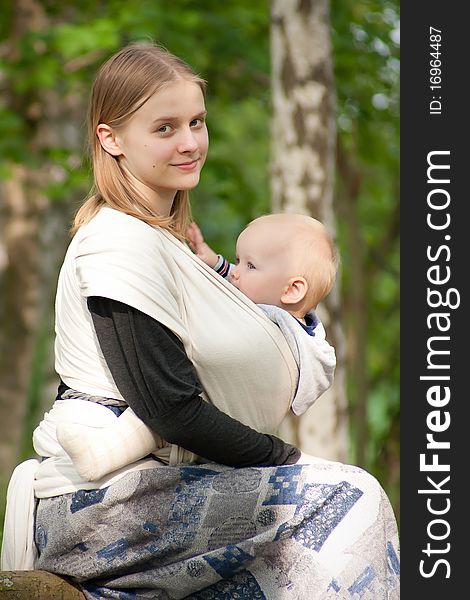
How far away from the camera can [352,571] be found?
2.72 meters

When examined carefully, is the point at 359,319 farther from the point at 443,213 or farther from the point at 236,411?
the point at 236,411

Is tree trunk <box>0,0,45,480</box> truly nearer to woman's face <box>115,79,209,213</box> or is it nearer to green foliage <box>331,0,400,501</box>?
green foliage <box>331,0,400,501</box>

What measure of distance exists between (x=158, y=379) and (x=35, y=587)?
63 cm

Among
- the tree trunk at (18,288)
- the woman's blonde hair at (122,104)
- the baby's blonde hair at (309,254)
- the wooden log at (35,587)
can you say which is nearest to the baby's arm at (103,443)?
the wooden log at (35,587)

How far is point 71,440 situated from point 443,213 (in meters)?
1.88

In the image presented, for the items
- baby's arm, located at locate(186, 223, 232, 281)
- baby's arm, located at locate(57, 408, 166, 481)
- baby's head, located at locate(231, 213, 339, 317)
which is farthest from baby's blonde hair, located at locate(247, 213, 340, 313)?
baby's arm, located at locate(57, 408, 166, 481)

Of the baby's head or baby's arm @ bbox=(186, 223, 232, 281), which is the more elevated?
baby's arm @ bbox=(186, 223, 232, 281)

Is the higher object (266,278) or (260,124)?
(260,124)

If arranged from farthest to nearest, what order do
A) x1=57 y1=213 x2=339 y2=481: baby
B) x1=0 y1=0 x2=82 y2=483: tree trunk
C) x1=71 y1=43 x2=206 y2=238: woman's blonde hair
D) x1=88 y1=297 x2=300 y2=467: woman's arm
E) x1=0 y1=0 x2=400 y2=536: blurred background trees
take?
x1=0 y1=0 x2=82 y2=483: tree trunk < x1=0 y1=0 x2=400 y2=536: blurred background trees < x1=57 y1=213 x2=339 y2=481: baby < x1=71 y1=43 x2=206 y2=238: woman's blonde hair < x1=88 y1=297 x2=300 y2=467: woman's arm

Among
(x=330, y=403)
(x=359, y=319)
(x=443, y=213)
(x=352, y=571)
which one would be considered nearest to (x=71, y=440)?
(x=352, y=571)

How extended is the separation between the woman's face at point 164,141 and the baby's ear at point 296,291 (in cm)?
40

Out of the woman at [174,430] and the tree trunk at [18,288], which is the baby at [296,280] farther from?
the tree trunk at [18,288]

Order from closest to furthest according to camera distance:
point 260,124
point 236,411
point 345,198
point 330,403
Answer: point 236,411 → point 330,403 → point 345,198 → point 260,124

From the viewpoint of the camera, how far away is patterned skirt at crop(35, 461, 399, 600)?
2.74 meters
